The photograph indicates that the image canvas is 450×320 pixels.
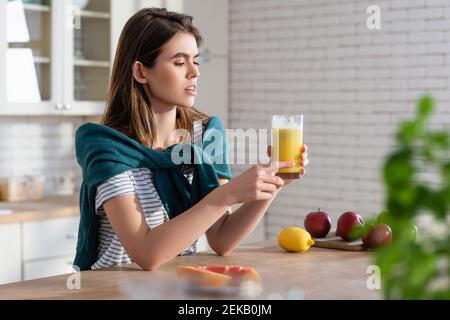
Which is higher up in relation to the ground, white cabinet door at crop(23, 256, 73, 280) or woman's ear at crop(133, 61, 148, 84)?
woman's ear at crop(133, 61, 148, 84)

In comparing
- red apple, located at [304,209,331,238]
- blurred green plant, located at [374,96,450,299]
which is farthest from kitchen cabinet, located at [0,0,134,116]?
blurred green plant, located at [374,96,450,299]

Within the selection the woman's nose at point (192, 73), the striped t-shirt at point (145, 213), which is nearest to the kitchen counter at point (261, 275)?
the striped t-shirt at point (145, 213)

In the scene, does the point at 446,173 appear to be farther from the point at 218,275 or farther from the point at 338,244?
the point at 338,244

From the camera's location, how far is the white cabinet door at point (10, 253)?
3.94 metres

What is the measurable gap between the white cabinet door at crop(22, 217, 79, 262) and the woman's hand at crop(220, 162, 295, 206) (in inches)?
83.4

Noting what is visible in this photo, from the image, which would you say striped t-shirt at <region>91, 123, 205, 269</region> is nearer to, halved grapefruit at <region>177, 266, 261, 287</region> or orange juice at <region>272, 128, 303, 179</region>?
orange juice at <region>272, 128, 303, 179</region>

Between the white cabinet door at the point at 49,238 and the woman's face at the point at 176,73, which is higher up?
the woman's face at the point at 176,73

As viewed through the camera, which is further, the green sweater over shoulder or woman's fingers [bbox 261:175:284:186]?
the green sweater over shoulder

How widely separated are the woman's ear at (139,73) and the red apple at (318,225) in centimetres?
74

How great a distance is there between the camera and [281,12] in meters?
5.63

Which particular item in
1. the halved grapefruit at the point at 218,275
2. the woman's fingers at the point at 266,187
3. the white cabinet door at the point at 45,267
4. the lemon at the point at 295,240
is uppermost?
the woman's fingers at the point at 266,187

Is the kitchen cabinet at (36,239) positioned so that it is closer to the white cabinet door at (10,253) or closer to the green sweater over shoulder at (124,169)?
the white cabinet door at (10,253)

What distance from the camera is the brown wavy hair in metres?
2.57

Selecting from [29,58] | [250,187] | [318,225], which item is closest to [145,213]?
[250,187]
